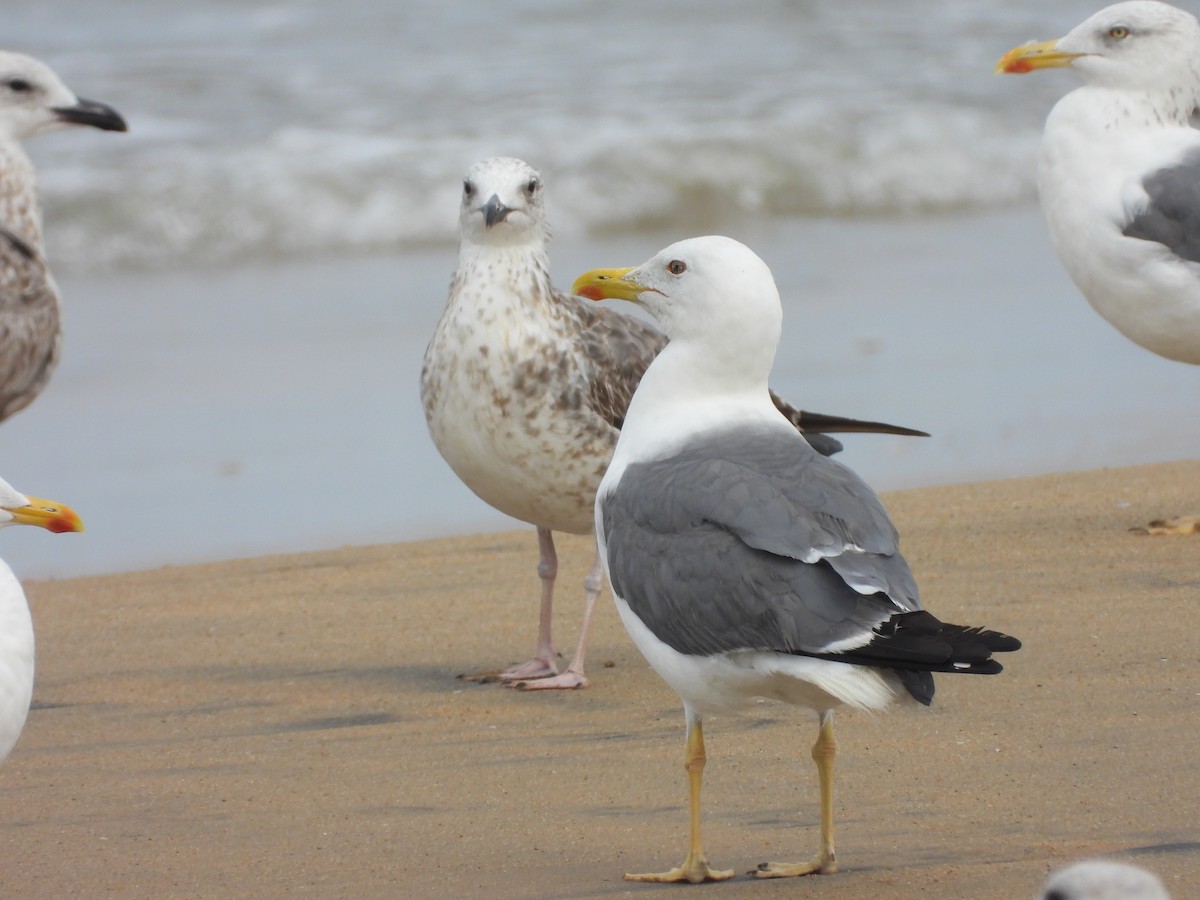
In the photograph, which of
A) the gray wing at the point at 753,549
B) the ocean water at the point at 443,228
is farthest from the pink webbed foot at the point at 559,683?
the ocean water at the point at 443,228

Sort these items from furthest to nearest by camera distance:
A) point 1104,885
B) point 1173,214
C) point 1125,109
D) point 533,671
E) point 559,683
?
point 1125,109, point 1173,214, point 533,671, point 559,683, point 1104,885

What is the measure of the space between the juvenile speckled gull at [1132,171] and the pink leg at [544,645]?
2.10 metres

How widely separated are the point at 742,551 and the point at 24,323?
376cm

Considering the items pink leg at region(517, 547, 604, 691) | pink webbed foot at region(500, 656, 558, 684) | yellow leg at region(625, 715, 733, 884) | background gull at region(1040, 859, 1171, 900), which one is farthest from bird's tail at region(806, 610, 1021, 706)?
pink webbed foot at region(500, 656, 558, 684)

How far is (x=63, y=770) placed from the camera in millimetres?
4555

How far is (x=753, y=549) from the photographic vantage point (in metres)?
3.54

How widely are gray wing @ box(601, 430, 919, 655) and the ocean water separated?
3318mm

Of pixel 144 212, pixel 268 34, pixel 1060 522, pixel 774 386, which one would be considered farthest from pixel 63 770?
pixel 268 34

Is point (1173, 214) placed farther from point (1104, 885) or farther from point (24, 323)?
point (1104, 885)

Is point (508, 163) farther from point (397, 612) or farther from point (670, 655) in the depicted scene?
point (670, 655)

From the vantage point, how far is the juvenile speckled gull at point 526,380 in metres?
5.16

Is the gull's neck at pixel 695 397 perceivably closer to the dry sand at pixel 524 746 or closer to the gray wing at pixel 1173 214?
the dry sand at pixel 524 746

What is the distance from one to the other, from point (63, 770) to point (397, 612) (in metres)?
1.59

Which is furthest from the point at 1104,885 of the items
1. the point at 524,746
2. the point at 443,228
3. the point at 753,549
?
the point at 443,228
